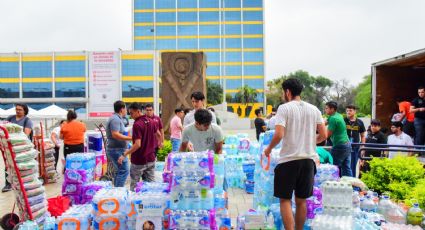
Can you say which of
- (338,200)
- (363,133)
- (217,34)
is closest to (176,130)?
(363,133)

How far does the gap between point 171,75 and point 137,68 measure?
4214 centimetres

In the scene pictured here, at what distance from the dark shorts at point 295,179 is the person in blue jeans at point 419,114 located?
188 inches

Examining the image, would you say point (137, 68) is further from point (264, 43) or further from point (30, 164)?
point (30, 164)

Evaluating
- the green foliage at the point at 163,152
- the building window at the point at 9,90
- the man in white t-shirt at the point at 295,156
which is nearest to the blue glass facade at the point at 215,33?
the building window at the point at 9,90

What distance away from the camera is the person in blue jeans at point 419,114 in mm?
7973

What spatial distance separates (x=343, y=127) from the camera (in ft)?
23.0

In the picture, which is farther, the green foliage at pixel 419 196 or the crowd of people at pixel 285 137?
the green foliage at pixel 419 196

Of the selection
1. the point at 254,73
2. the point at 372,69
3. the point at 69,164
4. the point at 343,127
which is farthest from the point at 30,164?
the point at 254,73

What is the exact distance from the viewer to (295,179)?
4.31 metres

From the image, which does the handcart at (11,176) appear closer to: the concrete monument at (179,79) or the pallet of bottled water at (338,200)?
the pallet of bottled water at (338,200)

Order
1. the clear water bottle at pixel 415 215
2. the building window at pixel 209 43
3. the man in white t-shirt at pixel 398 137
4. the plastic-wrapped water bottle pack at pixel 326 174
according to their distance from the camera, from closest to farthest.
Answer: the clear water bottle at pixel 415 215
the plastic-wrapped water bottle pack at pixel 326 174
the man in white t-shirt at pixel 398 137
the building window at pixel 209 43

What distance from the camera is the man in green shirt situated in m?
7.00

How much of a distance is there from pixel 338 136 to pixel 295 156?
3.07m

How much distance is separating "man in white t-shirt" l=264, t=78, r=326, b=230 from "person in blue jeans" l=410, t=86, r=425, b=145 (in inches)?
183
